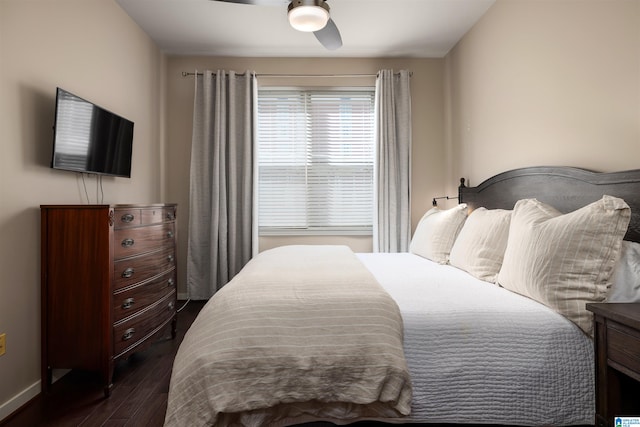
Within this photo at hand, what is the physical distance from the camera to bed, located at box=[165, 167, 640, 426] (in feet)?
3.77

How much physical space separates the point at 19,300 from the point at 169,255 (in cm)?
94

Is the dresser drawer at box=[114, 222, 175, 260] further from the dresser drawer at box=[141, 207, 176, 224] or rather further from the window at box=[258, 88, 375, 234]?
the window at box=[258, 88, 375, 234]

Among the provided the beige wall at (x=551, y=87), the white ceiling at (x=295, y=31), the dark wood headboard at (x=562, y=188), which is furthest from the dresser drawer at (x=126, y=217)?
the beige wall at (x=551, y=87)

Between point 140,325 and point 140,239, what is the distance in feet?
1.78

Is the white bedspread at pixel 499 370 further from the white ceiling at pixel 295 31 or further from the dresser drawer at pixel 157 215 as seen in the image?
the white ceiling at pixel 295 31

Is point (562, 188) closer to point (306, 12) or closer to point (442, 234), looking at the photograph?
point (442, 234)

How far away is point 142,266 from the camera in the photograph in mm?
2203

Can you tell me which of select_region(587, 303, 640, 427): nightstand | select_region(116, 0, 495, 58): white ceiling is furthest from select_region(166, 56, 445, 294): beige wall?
select_region(587, 303, 640, 427): nightstand

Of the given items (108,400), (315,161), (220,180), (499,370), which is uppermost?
(315,161)

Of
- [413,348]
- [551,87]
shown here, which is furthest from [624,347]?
[551,87]

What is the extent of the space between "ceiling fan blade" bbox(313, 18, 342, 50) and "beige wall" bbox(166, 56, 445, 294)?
128 cm

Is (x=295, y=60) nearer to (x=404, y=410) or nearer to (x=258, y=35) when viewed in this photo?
(x=258, y=35)

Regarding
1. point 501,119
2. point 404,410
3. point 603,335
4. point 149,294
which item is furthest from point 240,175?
point 603,335

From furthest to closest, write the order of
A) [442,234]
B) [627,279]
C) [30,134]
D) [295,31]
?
1. [295,31]
2. [442,234]
3. [30,134]
4. [627,279]
